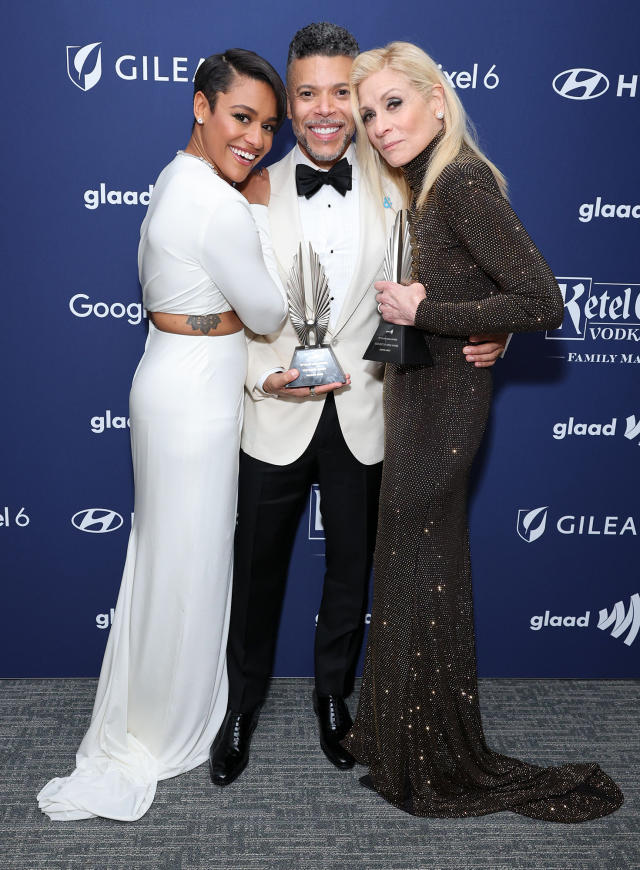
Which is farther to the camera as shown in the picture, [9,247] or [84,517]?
[84,517]

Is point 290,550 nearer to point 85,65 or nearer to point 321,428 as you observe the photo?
point 321,428

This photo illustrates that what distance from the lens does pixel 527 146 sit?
9.11 ft

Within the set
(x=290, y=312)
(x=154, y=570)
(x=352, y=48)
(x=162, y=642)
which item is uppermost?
(x=352, y=48)

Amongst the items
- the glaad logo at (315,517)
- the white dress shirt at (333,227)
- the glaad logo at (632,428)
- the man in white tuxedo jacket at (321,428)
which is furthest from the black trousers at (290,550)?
the glaad logo at (632,428)

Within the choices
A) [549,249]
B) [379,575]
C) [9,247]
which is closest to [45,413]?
[9,247]

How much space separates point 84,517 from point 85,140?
128 centimetres

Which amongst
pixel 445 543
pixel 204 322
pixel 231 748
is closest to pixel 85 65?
pixel 204 322

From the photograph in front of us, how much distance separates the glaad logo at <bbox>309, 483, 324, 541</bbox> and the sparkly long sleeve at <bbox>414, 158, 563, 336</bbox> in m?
0.99

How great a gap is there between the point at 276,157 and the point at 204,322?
0.68 meters

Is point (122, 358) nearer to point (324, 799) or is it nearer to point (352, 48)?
point (352, 48)

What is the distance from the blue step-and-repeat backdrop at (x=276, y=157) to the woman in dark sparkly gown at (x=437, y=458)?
0.54m

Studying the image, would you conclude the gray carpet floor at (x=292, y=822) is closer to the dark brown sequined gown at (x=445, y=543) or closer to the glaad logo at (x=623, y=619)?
the dark brown sequined gown at (x=445, y=543)

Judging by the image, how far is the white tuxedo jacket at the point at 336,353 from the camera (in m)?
2.50

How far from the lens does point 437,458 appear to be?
2438mm
